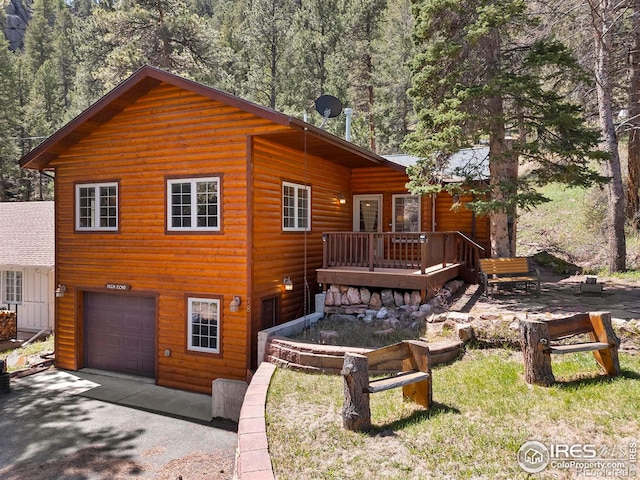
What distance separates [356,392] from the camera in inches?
174

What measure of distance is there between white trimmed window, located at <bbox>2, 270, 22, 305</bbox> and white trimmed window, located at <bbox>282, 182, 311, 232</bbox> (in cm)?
1143

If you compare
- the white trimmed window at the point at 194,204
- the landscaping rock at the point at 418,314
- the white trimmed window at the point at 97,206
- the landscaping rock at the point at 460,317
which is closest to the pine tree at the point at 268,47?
the white trimmed window at the point at 97,206

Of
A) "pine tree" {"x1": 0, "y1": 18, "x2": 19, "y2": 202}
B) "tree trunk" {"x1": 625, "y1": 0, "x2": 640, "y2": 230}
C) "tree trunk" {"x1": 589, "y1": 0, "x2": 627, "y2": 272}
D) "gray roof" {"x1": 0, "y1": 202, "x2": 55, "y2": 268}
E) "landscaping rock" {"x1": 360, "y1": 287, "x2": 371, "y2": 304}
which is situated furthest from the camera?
"pine tree" {"x1": 0, "y1": 18, "x2": 19, "y2": 202}

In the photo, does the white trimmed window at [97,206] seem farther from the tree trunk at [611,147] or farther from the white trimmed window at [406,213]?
the tree trunk at [611,147]

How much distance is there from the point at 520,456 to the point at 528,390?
1463 millimetres

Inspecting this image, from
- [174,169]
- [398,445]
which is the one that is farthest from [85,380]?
[398,445]

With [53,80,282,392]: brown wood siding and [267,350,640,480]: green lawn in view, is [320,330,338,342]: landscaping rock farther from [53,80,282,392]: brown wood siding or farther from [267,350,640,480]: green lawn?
[267,350,640,480]: green lawn

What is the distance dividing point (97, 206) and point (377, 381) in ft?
28.4

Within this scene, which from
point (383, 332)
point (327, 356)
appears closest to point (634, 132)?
point (383, 332)

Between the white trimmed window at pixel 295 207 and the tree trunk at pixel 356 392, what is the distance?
18.9 feet

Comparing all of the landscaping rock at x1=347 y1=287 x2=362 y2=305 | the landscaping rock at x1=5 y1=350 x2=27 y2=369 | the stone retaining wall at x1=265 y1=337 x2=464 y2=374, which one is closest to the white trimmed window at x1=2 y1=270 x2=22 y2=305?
the landscaping rock at x1=5 y1=350 x2=27 y2=369

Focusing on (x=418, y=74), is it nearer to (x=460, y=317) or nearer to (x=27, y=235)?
(x=460, y=317)

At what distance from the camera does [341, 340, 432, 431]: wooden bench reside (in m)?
4.41

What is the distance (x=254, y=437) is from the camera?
449cm
